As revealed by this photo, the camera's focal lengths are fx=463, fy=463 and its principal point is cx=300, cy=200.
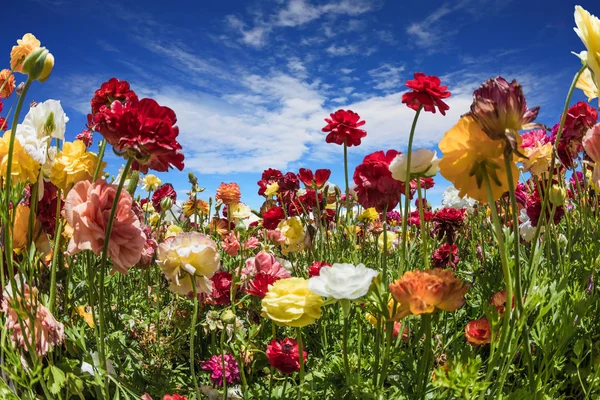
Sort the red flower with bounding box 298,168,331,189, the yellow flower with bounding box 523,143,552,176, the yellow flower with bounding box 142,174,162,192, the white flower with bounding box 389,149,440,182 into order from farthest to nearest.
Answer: the yellow flower with bounding box 142,174,162,192 → the red flower with bounding box 298,168,331,189 → the yellow flower with bounding box 523,143,552,176 → the white flower with bounding box 389,149,440,182

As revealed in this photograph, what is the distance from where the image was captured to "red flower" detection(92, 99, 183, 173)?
2.90ft

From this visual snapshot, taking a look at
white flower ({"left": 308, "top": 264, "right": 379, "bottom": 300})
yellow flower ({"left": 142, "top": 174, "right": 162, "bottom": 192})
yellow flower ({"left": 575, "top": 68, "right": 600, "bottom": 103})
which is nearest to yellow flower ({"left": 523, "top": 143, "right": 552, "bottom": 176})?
yellow flower ({"left": 575, "top": 68, "right": 600, "bottom": 103})

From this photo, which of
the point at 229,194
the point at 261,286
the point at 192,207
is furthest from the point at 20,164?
the point at 192,207

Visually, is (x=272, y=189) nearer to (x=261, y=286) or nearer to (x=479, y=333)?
(x=261, y=286)

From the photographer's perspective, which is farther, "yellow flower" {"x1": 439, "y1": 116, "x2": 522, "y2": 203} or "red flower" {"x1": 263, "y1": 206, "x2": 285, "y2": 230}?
"red flower" {"x1": 263, "y1": 206, "x2": 285, "y2": 230}

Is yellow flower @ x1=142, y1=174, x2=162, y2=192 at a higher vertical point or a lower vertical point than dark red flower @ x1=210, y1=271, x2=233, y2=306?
higher

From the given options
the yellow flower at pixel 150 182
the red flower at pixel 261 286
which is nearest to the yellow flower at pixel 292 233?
the red flower at pixel 261 286

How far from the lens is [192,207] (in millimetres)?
3289

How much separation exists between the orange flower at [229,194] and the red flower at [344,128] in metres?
1.22

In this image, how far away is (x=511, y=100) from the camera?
74cm

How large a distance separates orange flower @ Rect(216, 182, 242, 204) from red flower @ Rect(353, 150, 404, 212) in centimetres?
149

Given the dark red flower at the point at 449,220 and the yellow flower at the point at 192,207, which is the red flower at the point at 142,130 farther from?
the yellow flower at the point at 192,207

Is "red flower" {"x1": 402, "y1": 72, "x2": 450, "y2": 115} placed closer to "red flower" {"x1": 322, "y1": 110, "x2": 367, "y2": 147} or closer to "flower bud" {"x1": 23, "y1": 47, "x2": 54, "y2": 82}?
"red flower" {"x1": 322, "y1": 110, "x2": 367, "y2": 147}

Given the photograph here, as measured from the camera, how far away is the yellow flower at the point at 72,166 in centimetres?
114
